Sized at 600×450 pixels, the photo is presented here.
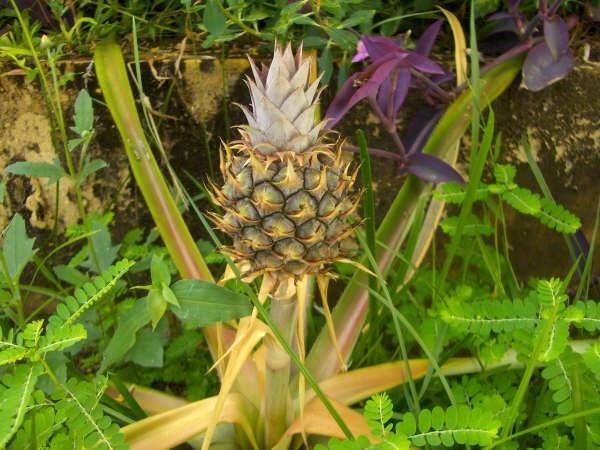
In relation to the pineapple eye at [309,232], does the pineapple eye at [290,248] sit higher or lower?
lower

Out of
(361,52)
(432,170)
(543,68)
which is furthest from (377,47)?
(543,68)

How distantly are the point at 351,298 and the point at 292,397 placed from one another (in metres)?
0.22

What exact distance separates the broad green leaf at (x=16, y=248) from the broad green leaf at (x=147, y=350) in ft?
0.76

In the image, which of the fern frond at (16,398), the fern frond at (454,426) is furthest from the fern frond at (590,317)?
the fern frond at (16,398)

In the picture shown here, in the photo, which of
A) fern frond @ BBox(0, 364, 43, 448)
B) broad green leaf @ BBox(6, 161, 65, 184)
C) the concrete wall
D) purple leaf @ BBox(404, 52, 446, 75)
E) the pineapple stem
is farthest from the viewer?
the concrete wall

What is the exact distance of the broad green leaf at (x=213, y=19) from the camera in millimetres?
1270

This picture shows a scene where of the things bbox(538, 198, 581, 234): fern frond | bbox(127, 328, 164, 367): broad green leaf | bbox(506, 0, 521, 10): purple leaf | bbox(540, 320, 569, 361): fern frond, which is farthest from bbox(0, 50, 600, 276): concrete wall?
bbox(540, 320, 569, 361): fern frond

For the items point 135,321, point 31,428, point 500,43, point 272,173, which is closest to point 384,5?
point 500,43

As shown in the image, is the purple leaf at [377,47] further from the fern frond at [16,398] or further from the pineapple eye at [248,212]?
the fern frond at [16,398]

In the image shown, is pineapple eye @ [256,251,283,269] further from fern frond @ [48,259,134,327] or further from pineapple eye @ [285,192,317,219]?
fern frond @ [48,259,134,327]

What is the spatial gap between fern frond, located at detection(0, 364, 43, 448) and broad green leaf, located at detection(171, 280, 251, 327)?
21 cm

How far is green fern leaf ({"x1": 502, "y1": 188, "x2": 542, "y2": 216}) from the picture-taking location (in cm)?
114

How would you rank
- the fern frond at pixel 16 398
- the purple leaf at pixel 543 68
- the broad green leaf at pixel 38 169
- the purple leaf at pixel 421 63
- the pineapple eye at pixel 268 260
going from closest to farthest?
1. the fern frond at pixel 16 398
2. the pineapple eye at pixel 268 260
3. the broad green leaf at pixel 38 169
4. the purple leaf at pixel 421 63
5. the purple leaf at pixel 543 68

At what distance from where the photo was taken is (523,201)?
1159mm
